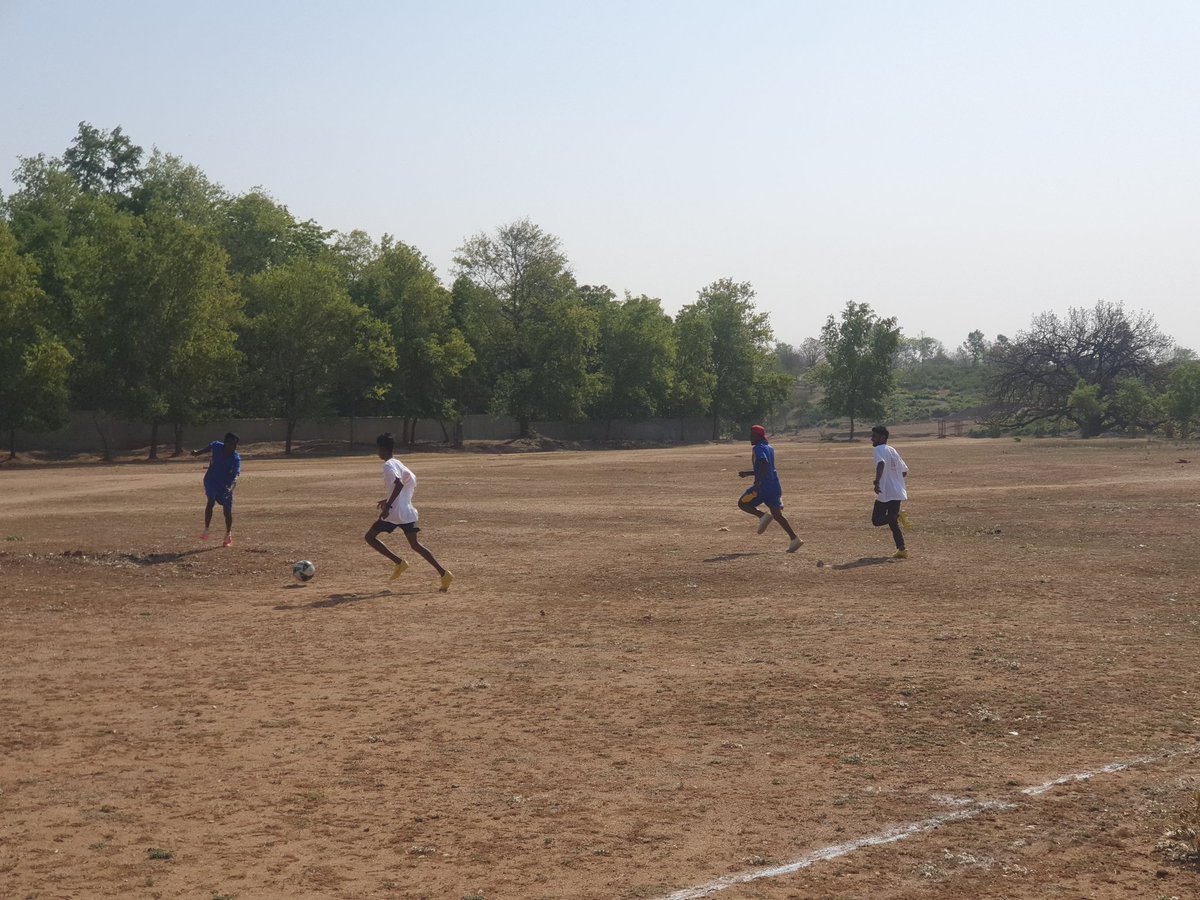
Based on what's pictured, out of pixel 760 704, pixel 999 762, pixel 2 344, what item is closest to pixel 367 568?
pixel 760 704

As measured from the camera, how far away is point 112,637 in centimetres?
1209

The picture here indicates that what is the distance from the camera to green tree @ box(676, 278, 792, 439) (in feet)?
329

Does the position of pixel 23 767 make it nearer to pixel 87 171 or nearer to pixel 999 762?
pixel 999 762

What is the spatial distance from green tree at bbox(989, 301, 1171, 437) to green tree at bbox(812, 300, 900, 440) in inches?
392

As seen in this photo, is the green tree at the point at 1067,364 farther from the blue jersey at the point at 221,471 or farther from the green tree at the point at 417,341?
the blue jersey at the point at 221,471

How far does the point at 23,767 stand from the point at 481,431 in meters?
74.0

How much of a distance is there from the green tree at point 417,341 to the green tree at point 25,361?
2222 centimetres

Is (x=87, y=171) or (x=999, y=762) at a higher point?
(x=87, y=171)

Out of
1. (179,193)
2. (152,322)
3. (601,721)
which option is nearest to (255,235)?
(179,193)

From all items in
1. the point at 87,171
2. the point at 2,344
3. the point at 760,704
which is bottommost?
the point at 760,704

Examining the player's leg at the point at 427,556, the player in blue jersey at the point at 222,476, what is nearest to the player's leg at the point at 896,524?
the player's leg at the point at 427,556

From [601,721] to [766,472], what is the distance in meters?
11.1

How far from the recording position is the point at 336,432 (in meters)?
72.1

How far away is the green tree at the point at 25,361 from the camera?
1983 inches
